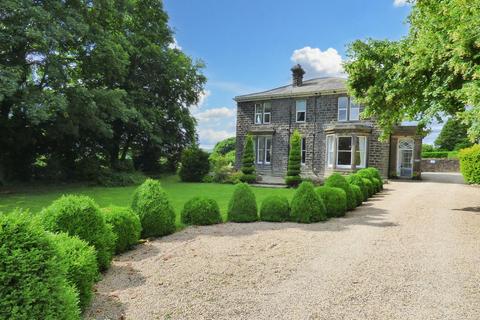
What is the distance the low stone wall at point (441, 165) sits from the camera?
33909 mm

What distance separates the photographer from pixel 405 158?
73.4ft

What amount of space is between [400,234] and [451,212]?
12.6ft

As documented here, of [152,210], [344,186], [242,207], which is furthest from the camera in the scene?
[344,186]

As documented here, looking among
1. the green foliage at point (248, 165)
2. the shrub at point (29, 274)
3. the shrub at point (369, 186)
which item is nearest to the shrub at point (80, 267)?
the shrub at point (29, 274)

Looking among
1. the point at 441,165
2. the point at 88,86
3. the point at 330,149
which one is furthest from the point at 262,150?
the point at 441,165

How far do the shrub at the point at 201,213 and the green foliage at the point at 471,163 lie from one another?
55.7ft

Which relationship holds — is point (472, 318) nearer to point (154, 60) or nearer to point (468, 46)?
point (468, 46)

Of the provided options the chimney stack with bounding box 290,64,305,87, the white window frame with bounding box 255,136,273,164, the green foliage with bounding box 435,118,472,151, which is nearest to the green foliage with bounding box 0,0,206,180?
the white window frame with bounding box 255,136,273,164

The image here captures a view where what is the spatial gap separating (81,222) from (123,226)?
1165mm

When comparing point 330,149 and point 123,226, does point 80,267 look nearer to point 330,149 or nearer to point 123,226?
point 123,226

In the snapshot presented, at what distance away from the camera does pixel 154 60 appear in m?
21.9

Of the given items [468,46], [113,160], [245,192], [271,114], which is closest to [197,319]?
[245,192]

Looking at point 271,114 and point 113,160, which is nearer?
point 113,160

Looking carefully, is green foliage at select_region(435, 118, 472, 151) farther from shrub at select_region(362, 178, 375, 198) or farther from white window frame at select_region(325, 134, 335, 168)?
shrub at select_region(362, 178, 375, 198)
